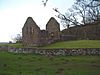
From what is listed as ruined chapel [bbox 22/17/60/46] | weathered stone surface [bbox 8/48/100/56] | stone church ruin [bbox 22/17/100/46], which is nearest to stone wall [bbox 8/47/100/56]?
weathered stone surface [bbox 8/48/100/56]

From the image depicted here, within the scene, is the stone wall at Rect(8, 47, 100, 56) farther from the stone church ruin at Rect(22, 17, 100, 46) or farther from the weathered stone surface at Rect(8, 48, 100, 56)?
the stone church ruin at Rect(22, 17, 100, 46)

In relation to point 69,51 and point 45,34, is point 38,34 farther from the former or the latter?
point 69,51

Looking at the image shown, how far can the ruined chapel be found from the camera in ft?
199

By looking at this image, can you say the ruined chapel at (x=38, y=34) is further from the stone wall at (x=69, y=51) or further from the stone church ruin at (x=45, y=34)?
the stone wall at (x=69, y=51)

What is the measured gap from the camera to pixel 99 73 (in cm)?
2397

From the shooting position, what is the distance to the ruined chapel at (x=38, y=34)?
Answer: 199 feet

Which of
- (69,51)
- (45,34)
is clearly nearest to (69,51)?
(69,51)

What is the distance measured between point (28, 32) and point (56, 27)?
22.2 feet

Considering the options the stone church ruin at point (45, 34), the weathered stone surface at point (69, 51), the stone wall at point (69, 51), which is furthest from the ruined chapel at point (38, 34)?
the weathered stone surface at point (69, 51)

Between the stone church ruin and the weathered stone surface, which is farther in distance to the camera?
the stone church ruin

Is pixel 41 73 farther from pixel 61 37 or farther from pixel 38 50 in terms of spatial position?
pixel 61 37

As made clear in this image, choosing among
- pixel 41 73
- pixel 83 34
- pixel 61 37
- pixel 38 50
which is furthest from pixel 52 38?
pixel 41 73

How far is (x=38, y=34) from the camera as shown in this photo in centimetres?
6059

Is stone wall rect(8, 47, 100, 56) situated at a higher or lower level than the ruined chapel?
lower
